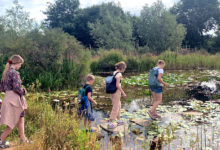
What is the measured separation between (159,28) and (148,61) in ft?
45.2

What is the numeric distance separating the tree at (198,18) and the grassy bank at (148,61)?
20.5 m

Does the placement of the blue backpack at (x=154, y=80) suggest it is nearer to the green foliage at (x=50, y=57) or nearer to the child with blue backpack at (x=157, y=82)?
the child with blue backpack at (x=157, y=82)

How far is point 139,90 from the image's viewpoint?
10.3 meters

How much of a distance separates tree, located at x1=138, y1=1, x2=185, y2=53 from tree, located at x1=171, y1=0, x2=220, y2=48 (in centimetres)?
877

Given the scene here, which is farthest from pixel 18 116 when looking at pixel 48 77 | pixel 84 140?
pixel 48 77

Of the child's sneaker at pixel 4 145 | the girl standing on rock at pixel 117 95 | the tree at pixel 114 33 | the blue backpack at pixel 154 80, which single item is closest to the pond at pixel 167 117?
the girl standing on rock at pixel 117 95

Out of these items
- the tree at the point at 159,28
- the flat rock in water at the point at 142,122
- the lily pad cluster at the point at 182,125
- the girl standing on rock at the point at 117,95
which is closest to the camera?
the lily pad cluster at the point at 182,125

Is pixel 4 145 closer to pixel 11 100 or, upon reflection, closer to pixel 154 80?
pixel 11 100

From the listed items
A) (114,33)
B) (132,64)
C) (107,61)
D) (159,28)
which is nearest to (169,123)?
(132,64)

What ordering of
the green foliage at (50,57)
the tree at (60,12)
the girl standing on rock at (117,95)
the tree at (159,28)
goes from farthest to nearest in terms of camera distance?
the tree at (60,12) < the tree at (159,28) < the green foliage at (50,57) < the girl standing on rock at (117,95)

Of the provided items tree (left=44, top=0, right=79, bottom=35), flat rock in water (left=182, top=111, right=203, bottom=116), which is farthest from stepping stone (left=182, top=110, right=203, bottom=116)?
tree (left=44, top=0, right=79, bottom=35)

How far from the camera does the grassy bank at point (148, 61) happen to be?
17.6m

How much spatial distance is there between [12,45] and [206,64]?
599 inches

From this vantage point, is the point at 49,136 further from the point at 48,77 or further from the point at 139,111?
the point at 48,77
